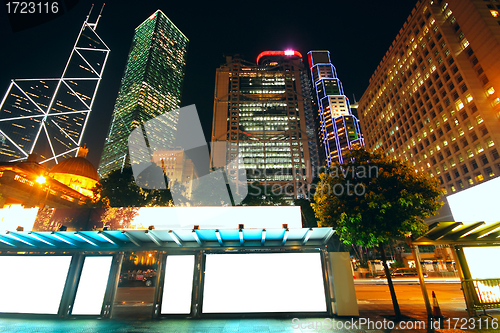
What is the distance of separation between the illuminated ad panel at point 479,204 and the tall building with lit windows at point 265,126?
322ft

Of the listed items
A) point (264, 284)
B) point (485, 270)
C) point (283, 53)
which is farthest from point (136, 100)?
point (485, 270)

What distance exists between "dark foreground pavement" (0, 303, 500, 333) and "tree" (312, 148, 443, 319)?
1.69 metres

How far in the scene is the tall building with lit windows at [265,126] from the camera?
120 metres

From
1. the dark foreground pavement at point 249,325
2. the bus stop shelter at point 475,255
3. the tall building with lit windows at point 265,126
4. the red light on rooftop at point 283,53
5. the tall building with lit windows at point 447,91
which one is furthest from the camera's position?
the red light on rooftop at point 283,53

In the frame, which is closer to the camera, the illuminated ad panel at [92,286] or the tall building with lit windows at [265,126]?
the illuminated ad panel at [92,286]

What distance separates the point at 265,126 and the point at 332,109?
6952 cm

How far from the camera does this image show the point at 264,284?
9648 millimetres

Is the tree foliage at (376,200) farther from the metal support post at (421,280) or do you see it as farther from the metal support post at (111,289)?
the metal support post at (111,289)

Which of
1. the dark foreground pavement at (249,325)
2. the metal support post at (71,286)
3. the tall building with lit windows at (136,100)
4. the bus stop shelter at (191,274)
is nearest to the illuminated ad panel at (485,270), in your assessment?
the dark foreground pavement at (249,325)

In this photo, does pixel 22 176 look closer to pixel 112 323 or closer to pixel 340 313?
pixel 112 323

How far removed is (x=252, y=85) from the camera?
13725 centimetres

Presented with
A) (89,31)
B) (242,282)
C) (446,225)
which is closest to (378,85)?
(446,225)

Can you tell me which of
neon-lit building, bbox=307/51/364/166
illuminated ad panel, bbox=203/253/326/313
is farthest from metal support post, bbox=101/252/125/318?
neon-lit building, bbox=307/51/364/166

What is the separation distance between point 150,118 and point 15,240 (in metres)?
200
